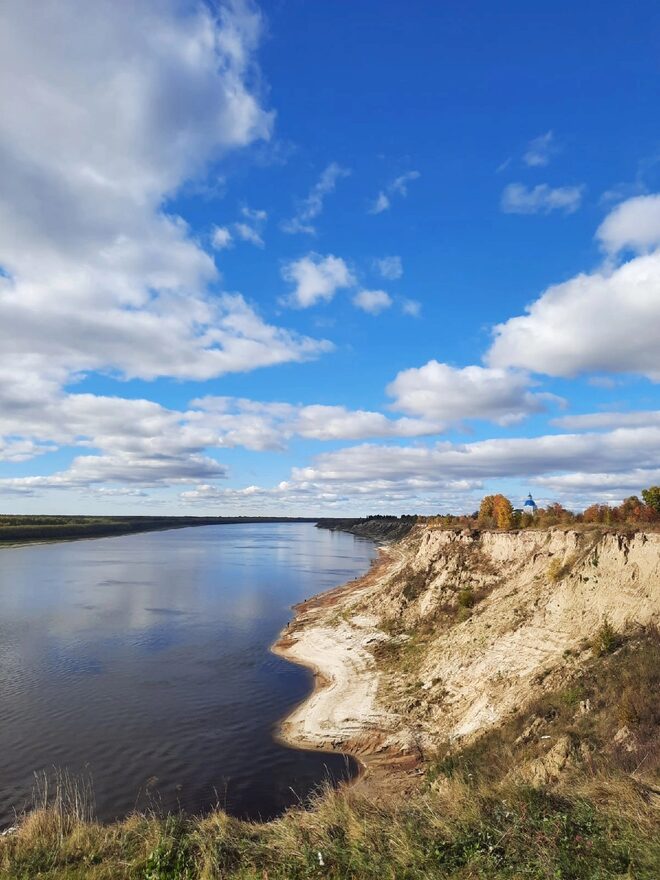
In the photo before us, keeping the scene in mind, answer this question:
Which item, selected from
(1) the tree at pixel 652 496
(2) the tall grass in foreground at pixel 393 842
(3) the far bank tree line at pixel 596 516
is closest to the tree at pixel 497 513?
(3) the far bank tree line at pixel 596 516

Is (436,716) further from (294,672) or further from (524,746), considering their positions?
(294,672)

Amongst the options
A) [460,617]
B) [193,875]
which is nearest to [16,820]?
[193,875]

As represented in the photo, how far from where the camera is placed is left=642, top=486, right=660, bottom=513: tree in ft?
140

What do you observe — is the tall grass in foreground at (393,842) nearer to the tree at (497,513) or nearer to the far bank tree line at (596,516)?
the far bank tree line at (596,516)

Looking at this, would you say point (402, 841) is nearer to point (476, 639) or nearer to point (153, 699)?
point (476, 639)

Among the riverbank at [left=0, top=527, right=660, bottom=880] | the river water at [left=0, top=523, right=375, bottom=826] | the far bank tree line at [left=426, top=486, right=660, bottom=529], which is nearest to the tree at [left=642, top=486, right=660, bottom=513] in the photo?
the far bank tree line at [left=426, top=486, right=660, bottom=529]

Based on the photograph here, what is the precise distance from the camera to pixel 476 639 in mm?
34094

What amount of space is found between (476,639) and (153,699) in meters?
21.6

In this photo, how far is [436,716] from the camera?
29.2m

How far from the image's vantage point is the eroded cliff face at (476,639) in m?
27.4

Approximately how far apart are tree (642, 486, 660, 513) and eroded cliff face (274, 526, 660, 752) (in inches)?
385

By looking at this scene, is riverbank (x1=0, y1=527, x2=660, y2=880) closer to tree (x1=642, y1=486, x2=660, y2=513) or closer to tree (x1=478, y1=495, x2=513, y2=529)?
tree (x1=478, y1=495, x2=513, y2=529)

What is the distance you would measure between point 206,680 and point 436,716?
18706 mm

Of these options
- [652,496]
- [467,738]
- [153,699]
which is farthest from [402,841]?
[652,496]
